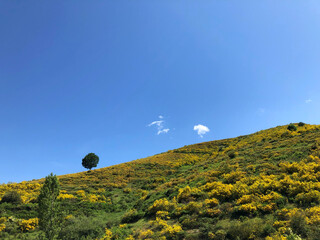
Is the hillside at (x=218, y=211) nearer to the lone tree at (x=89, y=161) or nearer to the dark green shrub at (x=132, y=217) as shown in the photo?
the dark green shrub at (x=132, y=217)

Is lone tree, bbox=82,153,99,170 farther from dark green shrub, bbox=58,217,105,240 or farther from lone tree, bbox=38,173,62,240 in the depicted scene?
lone tree, bbox=38,173,62,240

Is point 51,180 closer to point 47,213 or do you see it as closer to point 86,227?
point 47,213

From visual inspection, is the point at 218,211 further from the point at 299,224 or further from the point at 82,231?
the point at 82,231

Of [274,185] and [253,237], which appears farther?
[274,185]

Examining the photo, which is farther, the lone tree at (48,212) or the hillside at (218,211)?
the lone tree at (48,212)

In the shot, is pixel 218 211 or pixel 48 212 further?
pixel 218 211

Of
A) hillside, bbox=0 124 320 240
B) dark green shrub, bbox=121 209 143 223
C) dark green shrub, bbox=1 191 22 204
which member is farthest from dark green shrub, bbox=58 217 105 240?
dark green shrub, bbox=1 191 22 204

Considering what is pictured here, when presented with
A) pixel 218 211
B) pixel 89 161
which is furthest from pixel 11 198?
pixel 89 161

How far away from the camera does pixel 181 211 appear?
54.6 ft

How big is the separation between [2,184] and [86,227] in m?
30.9

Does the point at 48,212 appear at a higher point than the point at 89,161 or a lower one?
lower

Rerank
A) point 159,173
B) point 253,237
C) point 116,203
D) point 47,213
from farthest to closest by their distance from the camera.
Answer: point 159,173, point 116,203, point 47,213, point 253,237

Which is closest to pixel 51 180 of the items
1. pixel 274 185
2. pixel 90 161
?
pixel 274 185

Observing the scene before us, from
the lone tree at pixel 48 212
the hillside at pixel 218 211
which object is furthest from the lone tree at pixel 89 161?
the lone tree at pixel 48 212
